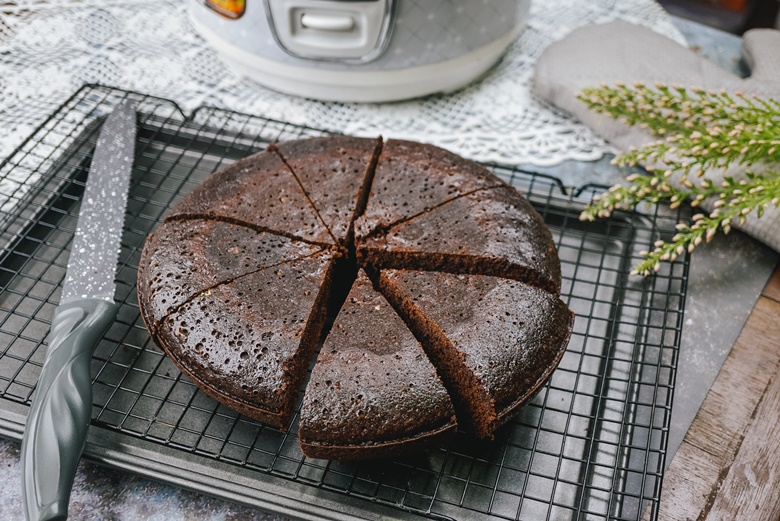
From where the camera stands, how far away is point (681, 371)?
1.83 meters

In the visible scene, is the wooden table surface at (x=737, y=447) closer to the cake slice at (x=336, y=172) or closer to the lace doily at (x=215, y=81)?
the lace doily at (x=215, y=81)

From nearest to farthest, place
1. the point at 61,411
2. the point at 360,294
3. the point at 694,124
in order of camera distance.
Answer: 1. the point at 61,411
2. the point at 360,294
3. the point at 694,124

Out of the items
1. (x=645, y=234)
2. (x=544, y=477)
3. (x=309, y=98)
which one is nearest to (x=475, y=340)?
(x=544, y=477)

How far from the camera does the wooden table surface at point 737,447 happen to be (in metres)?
1.55

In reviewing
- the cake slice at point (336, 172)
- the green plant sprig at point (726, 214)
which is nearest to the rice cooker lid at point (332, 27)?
the cake slice at point (336, 172)

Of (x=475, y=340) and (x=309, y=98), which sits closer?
(x=475, y=340)

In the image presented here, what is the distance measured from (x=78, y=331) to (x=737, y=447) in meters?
1.58

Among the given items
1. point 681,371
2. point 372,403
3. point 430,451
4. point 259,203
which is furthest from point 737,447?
point 259,203

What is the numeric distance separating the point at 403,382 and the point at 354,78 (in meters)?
1.34

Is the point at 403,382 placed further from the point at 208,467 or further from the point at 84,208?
the point at 84,208

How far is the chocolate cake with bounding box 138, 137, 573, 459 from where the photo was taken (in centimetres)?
146

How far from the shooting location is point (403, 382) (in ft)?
4.79

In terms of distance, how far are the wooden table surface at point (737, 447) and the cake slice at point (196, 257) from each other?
1028 mm

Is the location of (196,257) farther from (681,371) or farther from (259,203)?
(681,371)
